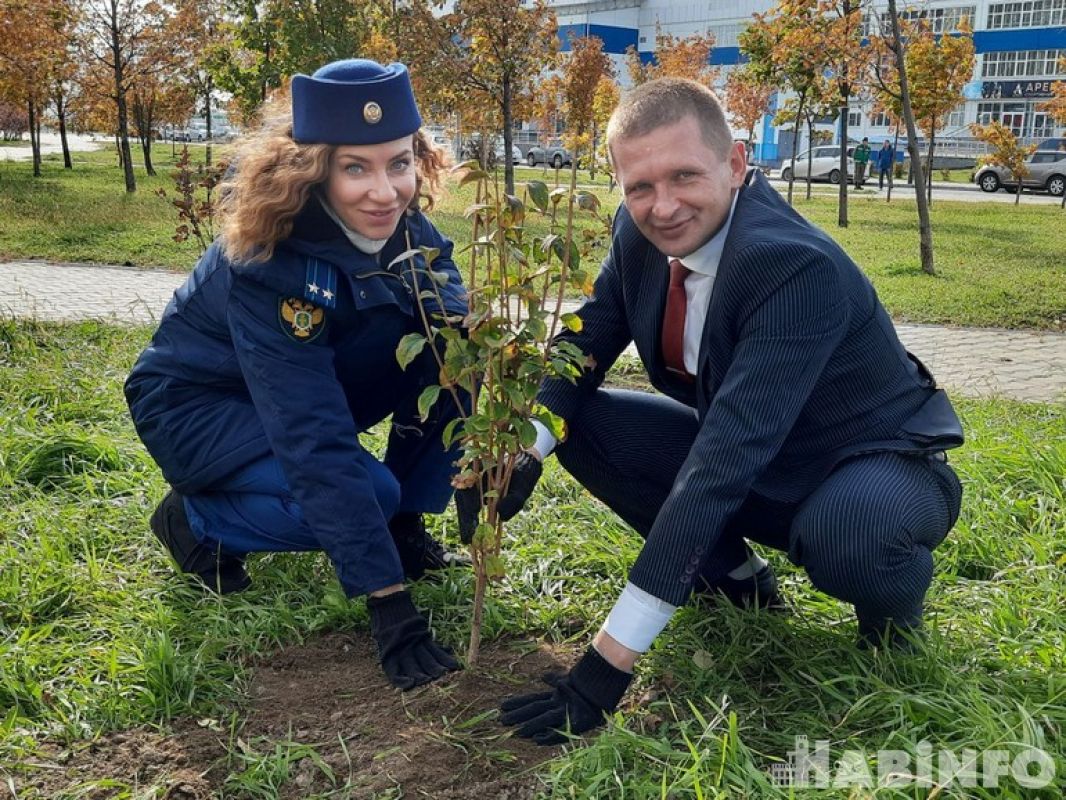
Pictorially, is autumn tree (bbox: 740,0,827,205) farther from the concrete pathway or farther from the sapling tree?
the sapling tree

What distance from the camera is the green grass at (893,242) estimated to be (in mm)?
8273

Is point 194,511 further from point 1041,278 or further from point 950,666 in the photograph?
point 1041,278

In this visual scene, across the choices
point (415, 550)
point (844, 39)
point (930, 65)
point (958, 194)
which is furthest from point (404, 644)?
point (958, 194)

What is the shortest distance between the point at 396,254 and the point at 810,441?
4.02 feet

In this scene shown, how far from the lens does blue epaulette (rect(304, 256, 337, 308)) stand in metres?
2.68

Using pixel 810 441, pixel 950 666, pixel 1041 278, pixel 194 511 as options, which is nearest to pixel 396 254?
pixel 194 511

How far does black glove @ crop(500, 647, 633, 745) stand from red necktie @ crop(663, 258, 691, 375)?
0.82 metres

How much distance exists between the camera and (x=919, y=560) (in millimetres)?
2385

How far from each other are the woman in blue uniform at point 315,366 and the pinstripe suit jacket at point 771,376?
2.10ft

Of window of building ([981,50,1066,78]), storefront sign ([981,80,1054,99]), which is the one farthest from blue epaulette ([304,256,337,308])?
window of building ([981,50,1066,78])

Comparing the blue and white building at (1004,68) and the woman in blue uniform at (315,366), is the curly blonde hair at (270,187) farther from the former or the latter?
the blue and white building at (1004,68)

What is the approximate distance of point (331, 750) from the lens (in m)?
2.30

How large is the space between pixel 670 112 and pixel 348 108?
2.66 feet

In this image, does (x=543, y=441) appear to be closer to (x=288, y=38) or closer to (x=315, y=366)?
(x=315, y=366)
